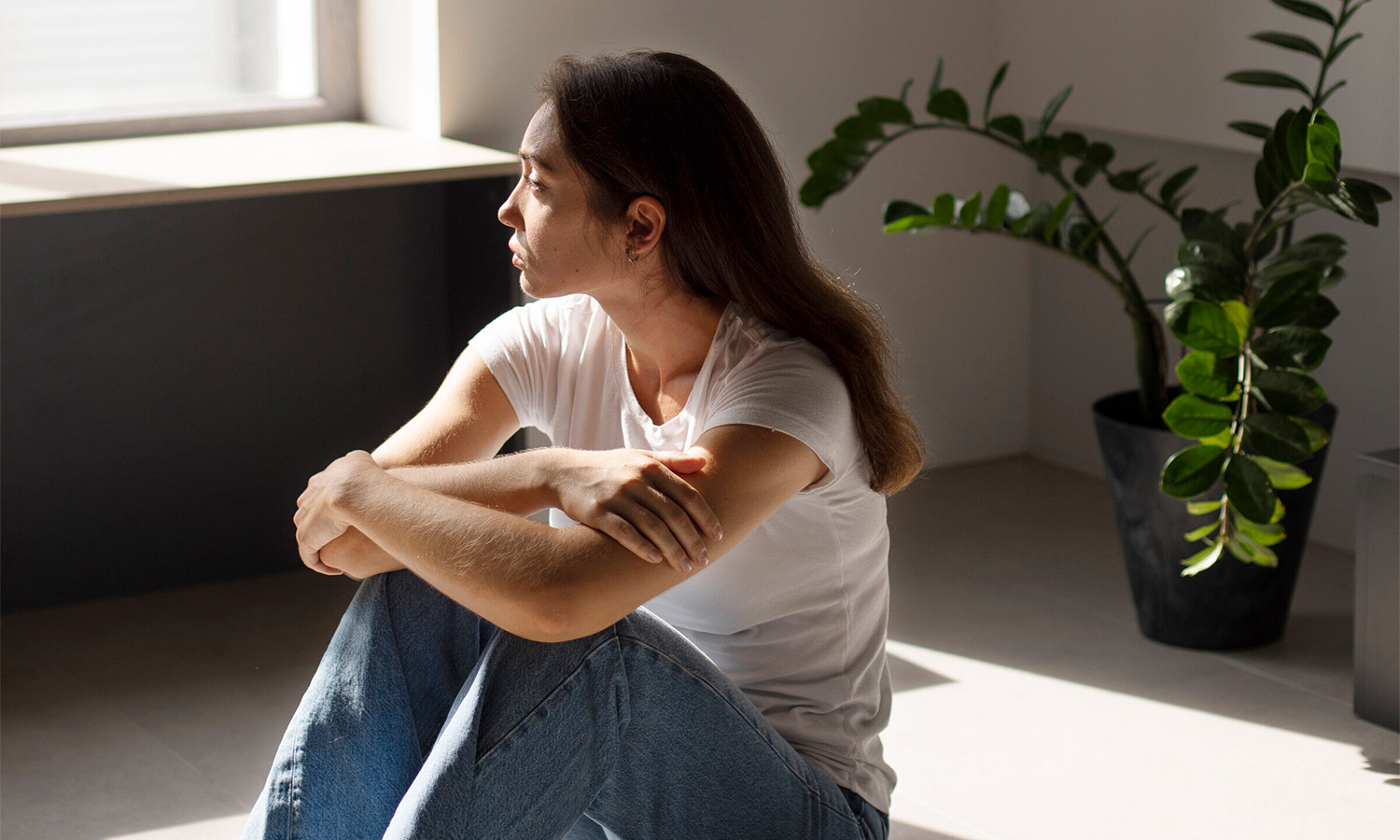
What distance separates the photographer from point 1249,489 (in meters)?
2.38

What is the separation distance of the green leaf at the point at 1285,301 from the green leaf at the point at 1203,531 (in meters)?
0.34

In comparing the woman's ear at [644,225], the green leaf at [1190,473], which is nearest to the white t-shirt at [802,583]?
the woman's ear at [644,225]

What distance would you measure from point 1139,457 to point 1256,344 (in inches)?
15.7

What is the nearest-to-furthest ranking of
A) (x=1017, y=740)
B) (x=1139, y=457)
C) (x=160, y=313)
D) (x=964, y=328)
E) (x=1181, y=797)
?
(x=1181, y=797) < (x=1017, y=740) < (x=1139, y=457) < (x=160, y=313) < (x=964, y=328)

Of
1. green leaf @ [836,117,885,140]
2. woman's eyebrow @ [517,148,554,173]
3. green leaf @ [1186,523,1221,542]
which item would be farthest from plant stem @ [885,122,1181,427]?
woman's eyebrow @ [517,148,554,173]

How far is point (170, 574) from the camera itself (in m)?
3.17

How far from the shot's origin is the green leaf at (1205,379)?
242cm

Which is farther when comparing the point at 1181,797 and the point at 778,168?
the point at 1181,797

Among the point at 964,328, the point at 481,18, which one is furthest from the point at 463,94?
the point at 964,328

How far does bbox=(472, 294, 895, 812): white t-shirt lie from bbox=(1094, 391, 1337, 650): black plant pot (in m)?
1.21

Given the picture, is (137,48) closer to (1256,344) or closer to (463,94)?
(463,94)

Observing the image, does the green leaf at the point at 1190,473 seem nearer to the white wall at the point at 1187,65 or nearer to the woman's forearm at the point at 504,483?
the white wall at the point at 1187,65

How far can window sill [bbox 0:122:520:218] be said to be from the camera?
2574 millimetres

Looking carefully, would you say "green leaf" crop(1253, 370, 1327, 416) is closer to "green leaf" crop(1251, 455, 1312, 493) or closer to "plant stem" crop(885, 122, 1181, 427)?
"green leaf" crop(1251, 455, 1312, 493)
